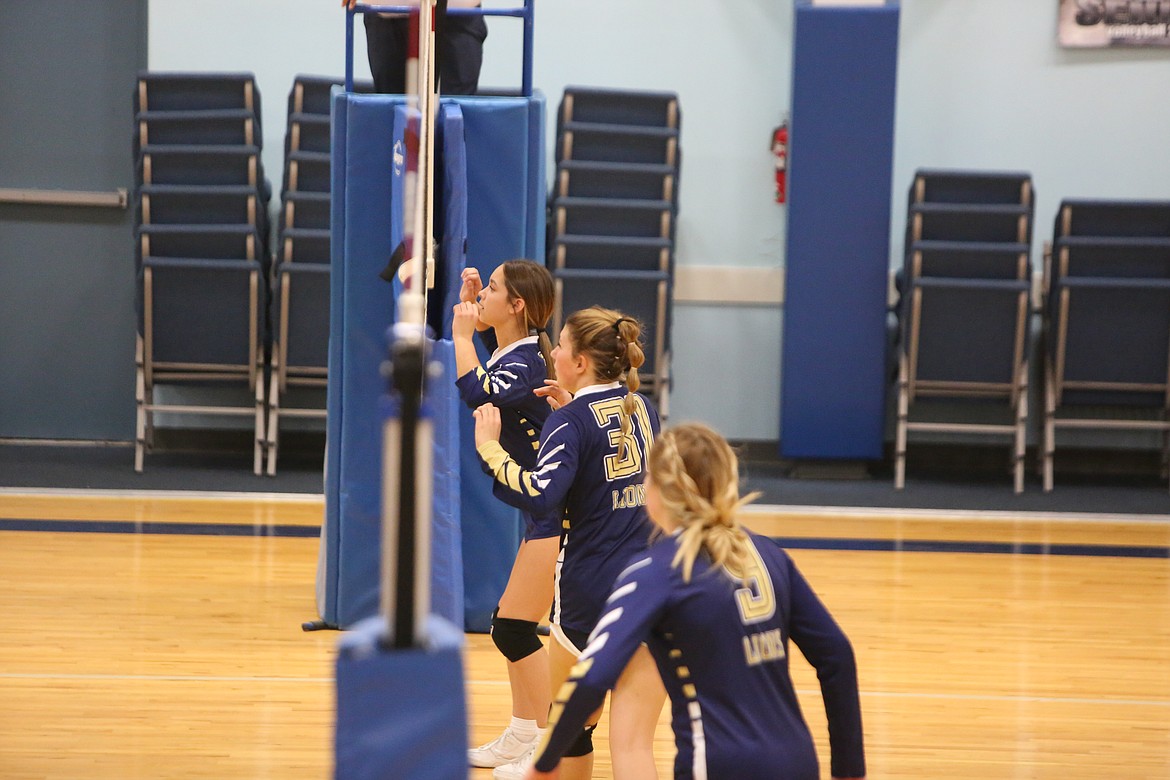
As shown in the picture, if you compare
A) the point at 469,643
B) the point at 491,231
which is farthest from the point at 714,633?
the point at 491,231

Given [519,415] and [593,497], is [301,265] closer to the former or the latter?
[519,415]

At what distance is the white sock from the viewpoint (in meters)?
3.09

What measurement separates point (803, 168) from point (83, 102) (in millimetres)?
4240

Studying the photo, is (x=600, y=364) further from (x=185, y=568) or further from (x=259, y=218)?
(x=259, y=218)

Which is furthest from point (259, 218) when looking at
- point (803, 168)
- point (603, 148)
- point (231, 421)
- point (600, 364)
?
point (600, 364)

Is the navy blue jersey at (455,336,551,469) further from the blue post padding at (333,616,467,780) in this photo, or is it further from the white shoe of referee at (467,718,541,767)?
the blue post padding at (333,616,467,780)

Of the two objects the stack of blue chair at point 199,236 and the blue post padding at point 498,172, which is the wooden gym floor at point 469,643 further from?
the blue post padding at point 498,172

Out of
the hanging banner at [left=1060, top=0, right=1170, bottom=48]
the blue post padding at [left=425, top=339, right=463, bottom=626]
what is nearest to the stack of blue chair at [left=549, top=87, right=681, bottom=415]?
the hanging banner at [left=1060, top=0, right=1170, bottom=48]

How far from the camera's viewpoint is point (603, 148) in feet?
23.5

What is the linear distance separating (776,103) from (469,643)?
457 centimetres

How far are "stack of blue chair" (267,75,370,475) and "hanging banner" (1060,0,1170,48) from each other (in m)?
4.13

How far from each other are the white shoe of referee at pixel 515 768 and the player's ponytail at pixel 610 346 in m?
0.86

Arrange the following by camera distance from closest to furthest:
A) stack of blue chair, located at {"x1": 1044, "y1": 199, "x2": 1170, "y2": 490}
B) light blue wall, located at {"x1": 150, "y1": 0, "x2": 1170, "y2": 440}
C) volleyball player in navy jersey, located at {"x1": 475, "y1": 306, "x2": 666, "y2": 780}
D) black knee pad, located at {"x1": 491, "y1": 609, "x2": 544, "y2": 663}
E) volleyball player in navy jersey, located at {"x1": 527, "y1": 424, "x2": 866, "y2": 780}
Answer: volleyball player in navy jersey, located at {"x1": 527, "y1": 424, "x2": 866, "y2": 780}
volleyball player in navy jersey, located at {"x1": 475, "y1": 306, "x2": 666, "y2": 780}
black knee pad, located at {"x1": 491, "y1": 609, "x2": 544, "y2": 663}
stack of blue chair, located at {"x1": 1044, "y1": 199, "x2": 1170, "y2": 490}
light blue wall, located at {"x1": 150, "y1": 0, "x2": 1170, "y2": 440}

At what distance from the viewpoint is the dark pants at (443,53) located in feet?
14.0
